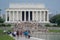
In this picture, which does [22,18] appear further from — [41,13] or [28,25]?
[28,25]

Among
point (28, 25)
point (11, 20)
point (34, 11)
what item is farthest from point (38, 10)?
point (28, 25)

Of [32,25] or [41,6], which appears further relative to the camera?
[41,6]

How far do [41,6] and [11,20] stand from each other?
11577mm

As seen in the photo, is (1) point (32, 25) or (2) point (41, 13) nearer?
(1) point (32, 25)

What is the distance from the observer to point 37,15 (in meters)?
109

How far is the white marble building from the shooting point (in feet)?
347

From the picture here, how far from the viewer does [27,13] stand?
4286 inches

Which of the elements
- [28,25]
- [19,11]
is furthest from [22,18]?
[28,25]

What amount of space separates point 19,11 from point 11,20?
14.3ft

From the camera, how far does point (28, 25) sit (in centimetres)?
6481

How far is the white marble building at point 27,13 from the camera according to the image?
105875 millimetres

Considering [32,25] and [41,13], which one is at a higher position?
[32,25]

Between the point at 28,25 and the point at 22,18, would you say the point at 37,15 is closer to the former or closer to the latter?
the point at 22,18

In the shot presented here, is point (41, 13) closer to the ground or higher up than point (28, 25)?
closer to the ground
